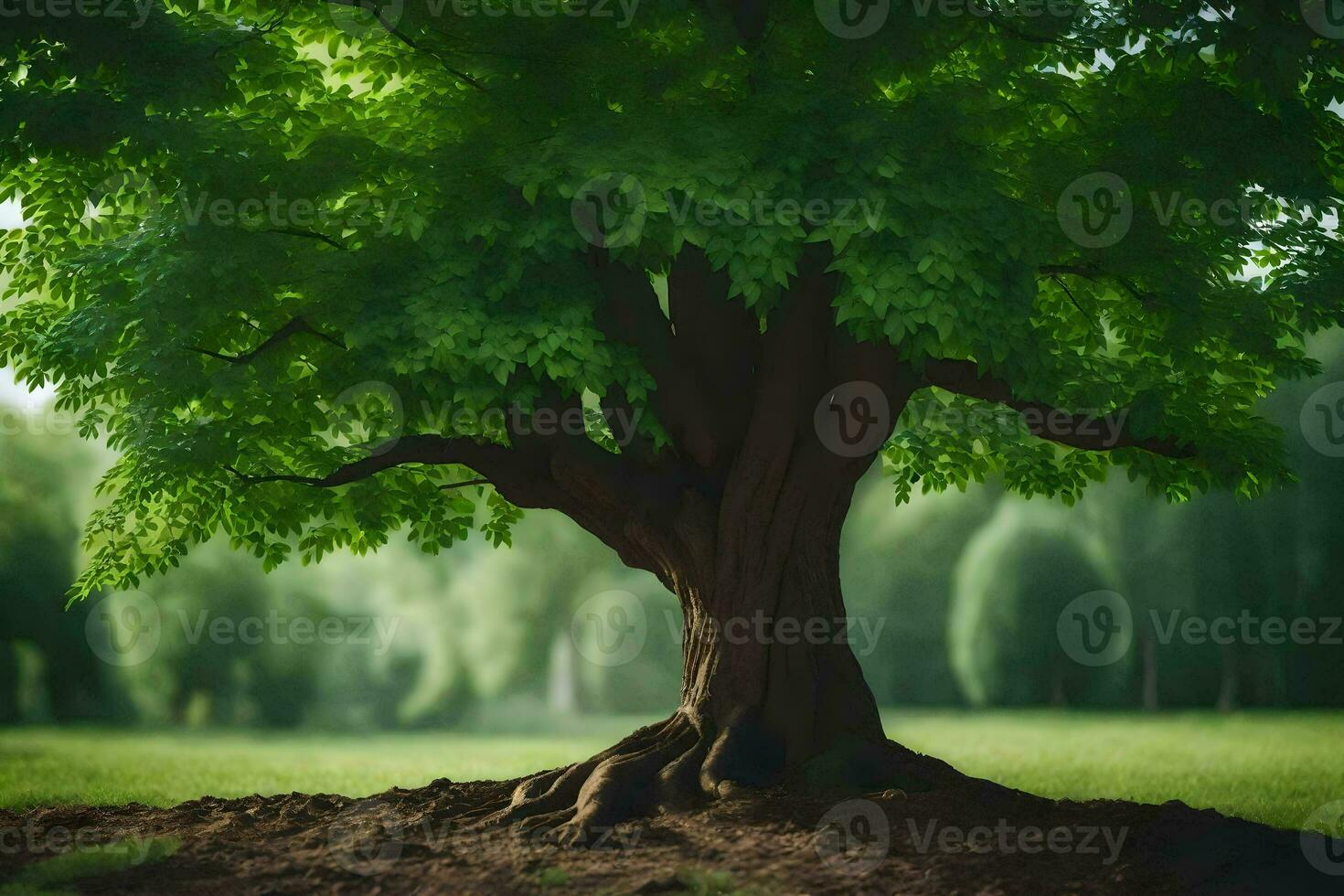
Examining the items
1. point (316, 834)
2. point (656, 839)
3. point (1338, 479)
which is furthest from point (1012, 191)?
point (1338, 479)

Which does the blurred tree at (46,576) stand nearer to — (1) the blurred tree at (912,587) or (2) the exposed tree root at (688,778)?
(1) the blurred tree at (912,587)

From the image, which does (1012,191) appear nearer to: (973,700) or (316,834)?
(316,834)

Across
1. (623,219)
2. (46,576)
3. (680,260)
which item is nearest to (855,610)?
(46,576)

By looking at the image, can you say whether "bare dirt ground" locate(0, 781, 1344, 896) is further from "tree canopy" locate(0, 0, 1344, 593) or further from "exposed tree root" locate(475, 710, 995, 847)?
"tree canopy" locate(0, 0, 1344, 593)

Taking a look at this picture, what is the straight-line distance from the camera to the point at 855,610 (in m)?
27.2

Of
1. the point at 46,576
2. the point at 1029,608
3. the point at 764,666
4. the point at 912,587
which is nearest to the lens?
the point at 764,666

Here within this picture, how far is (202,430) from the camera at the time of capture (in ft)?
34.8

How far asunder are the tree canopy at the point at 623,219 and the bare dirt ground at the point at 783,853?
3.10 m

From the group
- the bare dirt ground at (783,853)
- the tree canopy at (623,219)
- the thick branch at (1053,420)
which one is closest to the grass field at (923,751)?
the bare dirt ground at (783,853)

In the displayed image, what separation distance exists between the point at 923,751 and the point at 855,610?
376 inches

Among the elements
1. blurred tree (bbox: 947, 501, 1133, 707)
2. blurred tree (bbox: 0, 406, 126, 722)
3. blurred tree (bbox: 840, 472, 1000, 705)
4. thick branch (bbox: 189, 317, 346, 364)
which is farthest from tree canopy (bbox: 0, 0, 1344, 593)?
blurred tree (bbox: 840, 472, 1000, 705)

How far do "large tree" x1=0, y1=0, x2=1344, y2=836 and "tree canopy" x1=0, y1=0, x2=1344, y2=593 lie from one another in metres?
0.04

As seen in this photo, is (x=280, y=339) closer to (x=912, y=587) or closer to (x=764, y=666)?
(x=764, y=666)

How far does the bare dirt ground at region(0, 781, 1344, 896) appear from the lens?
8.58 m
